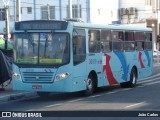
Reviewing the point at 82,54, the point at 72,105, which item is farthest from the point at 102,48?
the point at 72,105

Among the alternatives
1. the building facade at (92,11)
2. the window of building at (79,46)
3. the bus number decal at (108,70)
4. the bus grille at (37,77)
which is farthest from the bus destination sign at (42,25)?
the building facade at (92,11)

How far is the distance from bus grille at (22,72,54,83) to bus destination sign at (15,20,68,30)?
5.34ft

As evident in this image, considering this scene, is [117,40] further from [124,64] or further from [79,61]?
[79,61]

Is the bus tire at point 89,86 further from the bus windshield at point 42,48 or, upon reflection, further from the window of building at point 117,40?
the window of building at point 117,40

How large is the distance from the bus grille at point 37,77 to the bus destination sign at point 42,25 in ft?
5.34

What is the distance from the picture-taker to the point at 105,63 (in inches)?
812

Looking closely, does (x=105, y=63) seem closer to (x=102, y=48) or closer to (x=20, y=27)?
(x=102, y=48)

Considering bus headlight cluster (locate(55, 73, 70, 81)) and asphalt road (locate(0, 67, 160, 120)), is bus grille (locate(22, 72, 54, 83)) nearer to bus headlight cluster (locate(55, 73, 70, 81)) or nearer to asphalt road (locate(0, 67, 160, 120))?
bus headlight cluster (locate(55, 73, 70, 81))

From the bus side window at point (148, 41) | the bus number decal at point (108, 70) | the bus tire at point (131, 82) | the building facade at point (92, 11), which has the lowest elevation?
the bus tire at point (131, 82)

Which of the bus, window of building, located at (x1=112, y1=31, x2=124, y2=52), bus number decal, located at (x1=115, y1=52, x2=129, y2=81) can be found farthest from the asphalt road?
window of building, located at (x1=112, y1=31, x2=124, y2=52)

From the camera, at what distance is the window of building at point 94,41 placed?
19.3m

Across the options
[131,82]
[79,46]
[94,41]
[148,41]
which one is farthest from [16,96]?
[148,41]

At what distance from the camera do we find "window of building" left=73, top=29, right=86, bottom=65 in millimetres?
17969

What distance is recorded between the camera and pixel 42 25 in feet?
58.8
